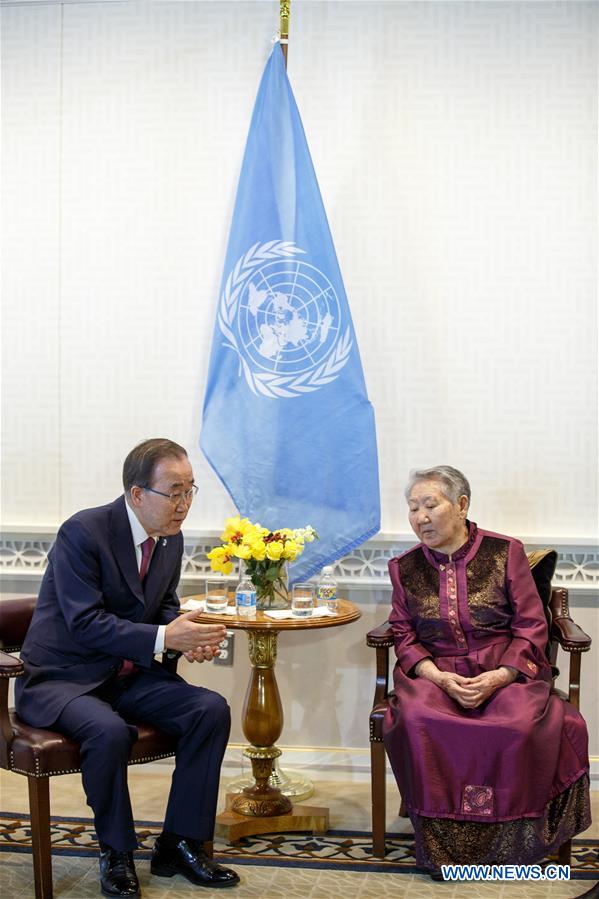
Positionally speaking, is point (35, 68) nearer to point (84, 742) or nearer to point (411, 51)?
point (411, 51)

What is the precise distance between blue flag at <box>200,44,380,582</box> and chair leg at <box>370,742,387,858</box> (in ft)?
2.86

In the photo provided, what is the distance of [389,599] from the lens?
4.37 metres

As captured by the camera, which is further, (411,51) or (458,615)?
(411,51)

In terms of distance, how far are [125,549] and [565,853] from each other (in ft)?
5.82

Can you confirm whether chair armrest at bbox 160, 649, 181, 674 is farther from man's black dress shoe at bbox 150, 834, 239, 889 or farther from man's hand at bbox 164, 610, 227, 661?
man's black dress shoe at bbox 150, 834, 239, 889

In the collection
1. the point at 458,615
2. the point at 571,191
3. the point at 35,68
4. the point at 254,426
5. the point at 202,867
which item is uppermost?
the point at 35,68

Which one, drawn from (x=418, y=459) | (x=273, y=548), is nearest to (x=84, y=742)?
(x=273, y=548)

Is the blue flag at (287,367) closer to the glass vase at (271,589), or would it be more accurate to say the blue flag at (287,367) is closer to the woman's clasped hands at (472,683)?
the glass vase at (271,589)

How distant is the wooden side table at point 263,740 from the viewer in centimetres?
360

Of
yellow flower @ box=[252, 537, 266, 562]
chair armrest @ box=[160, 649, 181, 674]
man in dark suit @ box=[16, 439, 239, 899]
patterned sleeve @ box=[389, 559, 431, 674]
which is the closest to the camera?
man in dark suit @ box=[16, 439, 239, 899]

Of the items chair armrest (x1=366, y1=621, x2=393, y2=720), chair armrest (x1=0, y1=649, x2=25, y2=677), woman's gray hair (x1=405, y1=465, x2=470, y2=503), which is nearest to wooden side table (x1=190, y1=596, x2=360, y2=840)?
chair armrest (x1=366, y1=621, x2=393, y2=720)

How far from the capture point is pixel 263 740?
3.81 m

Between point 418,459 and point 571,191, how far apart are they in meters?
1.33

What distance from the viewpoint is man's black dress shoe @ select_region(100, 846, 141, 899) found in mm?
3057
